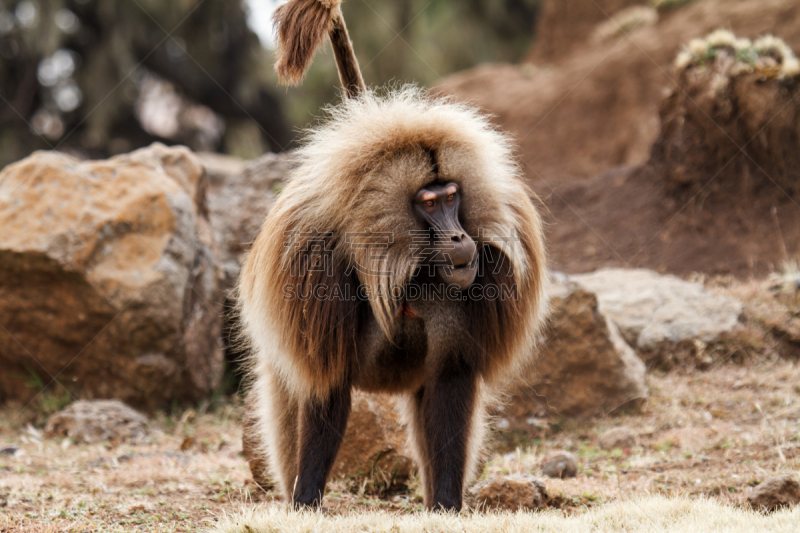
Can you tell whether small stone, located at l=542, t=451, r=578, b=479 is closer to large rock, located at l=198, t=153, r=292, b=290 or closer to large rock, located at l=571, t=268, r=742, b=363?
large rock, located at l=571, t=268, r=742, b=363

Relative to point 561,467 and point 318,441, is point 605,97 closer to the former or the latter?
point 561,467

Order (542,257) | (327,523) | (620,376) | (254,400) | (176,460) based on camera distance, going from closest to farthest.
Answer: (327,523)
(542,257)
(254,400)
(176,460)
(620,376)

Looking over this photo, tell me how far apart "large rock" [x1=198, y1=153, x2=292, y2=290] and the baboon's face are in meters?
4.49

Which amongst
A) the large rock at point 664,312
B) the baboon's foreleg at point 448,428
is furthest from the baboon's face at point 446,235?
the large rock at point 664,312

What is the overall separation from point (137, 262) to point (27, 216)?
96 cm

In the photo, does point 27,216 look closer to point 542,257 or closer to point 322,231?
point 322,231

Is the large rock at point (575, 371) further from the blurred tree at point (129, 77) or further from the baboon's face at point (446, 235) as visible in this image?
the blurred tree at point (129, 77)

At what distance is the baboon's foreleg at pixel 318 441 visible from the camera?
339 centimetres

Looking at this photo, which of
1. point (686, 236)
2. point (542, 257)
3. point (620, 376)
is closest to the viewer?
point (542, 257)

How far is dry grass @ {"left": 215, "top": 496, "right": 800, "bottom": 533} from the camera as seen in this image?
113 inches

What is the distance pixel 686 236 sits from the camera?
8.27 m

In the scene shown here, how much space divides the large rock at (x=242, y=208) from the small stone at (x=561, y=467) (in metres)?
3.90

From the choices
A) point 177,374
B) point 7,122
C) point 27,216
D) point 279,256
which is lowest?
point 177,374

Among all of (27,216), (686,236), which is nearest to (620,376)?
(686,236)
